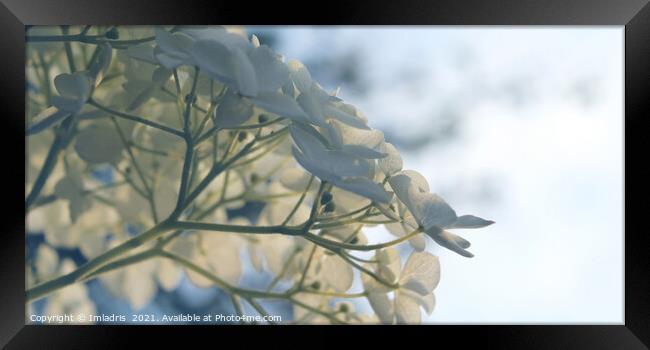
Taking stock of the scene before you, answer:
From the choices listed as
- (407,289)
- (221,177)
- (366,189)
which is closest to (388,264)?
(407,289)

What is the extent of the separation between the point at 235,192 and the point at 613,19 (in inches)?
15.6

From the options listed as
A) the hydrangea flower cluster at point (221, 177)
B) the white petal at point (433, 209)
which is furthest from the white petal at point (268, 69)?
the white petal at point (433, 209)

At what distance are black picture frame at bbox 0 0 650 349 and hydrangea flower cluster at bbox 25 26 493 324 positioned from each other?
0.7 inches

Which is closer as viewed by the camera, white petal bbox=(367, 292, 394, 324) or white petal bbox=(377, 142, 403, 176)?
white petal bbox=(377, 142, 403, 176)

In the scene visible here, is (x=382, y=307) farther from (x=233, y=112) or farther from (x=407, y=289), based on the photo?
(x=233, y=112)

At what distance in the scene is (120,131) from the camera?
21.9 inches

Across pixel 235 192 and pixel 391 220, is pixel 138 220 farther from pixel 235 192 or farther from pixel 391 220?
pixel 391 220

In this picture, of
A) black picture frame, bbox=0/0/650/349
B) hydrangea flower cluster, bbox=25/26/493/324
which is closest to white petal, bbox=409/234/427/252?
hydrangea flower cluster, bbox=25/26/493/324

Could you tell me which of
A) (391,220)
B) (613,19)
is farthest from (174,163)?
(613,19)

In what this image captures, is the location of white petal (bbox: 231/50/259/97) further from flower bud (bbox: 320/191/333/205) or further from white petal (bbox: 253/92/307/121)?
flower bud (bbox: 320/191/333/205)

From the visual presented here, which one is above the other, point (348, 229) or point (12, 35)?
point (12, 35)

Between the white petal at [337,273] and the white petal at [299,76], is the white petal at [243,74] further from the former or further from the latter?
the white petal at [337,273]

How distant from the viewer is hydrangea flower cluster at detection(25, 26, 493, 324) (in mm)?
406

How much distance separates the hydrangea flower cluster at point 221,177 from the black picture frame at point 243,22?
0.06 ft
